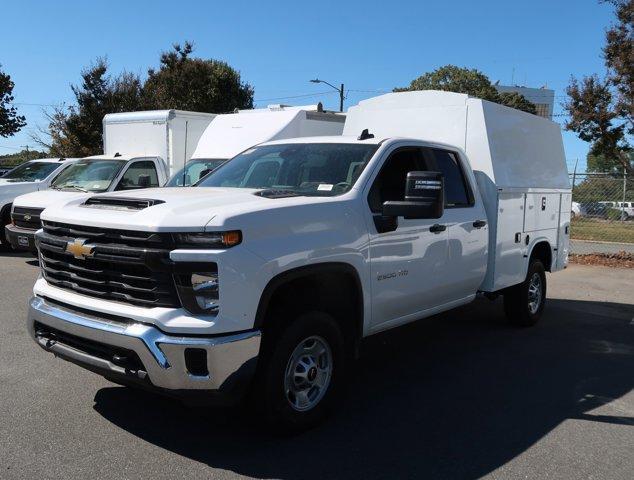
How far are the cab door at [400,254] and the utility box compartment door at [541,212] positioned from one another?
2192 millimetres

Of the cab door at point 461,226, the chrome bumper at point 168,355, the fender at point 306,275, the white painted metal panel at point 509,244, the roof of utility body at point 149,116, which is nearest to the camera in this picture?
the chrome bumper at point 168,355

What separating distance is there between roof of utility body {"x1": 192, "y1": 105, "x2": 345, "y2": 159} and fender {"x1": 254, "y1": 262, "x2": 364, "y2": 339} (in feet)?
21.9

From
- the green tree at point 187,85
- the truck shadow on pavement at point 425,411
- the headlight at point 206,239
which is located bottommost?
the truck shadow on pavement at point 425,411

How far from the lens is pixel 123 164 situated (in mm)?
11320

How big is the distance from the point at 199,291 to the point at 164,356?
41cm

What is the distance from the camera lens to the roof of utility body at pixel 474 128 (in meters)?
6.39

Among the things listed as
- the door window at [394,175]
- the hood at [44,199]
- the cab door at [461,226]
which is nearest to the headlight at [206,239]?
the door window at [394,175]

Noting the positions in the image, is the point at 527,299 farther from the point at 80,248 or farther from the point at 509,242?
the point at 80,248

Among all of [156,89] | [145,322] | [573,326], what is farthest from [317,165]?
[156,89]

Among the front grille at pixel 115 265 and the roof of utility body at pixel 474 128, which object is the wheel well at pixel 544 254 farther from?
the front grille at pixel 115 265

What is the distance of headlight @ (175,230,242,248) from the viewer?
3428mm

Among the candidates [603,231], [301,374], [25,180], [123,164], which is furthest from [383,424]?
[603,231]

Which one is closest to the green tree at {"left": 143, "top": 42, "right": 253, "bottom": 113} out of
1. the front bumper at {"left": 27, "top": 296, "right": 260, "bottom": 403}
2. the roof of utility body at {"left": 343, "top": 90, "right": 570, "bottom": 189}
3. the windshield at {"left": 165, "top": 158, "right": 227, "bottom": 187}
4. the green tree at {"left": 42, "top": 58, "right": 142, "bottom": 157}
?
the green tree at {"left": 42, "top": 58, "right": 142, "bottom": 157}

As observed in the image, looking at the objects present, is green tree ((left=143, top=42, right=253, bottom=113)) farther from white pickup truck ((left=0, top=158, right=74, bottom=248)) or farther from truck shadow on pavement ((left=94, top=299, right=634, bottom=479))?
truck shadow on pavement ((left=94, top=299, right=634, bottom=479))
